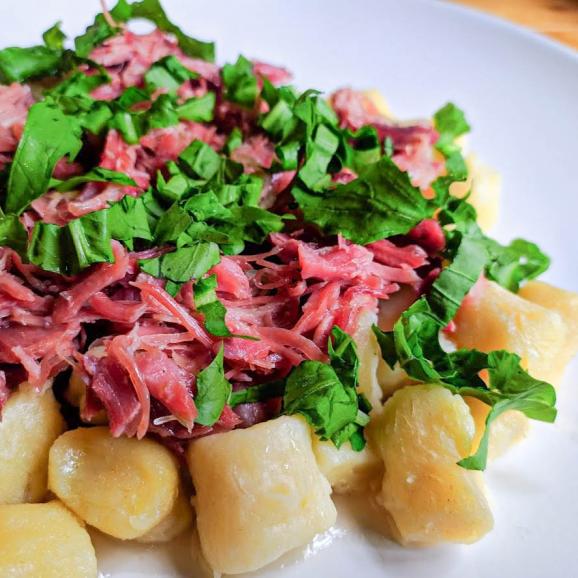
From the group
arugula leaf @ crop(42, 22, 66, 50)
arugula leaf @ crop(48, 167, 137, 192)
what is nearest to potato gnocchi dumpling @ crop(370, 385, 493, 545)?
arugula leaf @ crop(48, 167, 137, 192)

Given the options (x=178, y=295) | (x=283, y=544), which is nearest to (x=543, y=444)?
(x=283, y=544)

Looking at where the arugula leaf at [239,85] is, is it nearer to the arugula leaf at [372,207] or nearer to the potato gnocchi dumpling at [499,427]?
the arugula leaf at [372,207]

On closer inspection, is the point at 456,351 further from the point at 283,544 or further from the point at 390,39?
the point at 390,39

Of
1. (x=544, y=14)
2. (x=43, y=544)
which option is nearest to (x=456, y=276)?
(x=43, y=544)

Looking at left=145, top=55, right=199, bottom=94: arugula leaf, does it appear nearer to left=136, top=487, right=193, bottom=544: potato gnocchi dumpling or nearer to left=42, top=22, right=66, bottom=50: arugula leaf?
left=42, top=22, right=66, bottom=50: arugula leaf

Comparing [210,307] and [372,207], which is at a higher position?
[372,207]

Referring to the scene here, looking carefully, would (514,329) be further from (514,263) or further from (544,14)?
(544,14)
